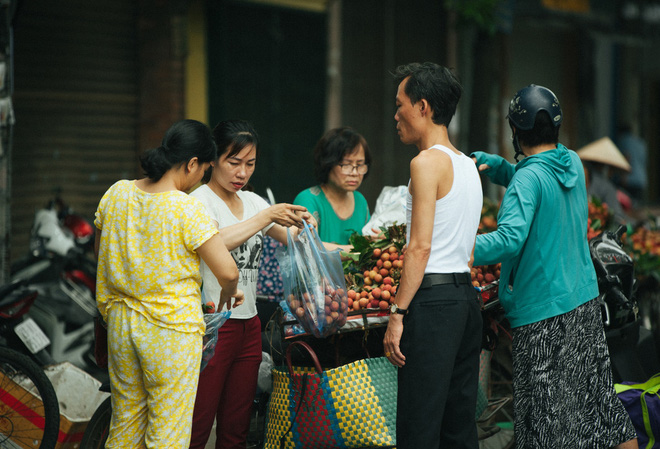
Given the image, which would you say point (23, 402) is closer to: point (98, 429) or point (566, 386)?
point (98, 429)

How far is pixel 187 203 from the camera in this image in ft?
9.49

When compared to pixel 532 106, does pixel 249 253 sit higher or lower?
lower

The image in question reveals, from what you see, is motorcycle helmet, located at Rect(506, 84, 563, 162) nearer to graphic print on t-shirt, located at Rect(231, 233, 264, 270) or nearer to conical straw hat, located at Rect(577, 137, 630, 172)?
graphic print on t-shirt, located at Rect(231, 233, 264, 270)

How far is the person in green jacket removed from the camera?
3275 millimetres

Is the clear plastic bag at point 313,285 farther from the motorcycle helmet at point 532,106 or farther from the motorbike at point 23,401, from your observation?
the motorbike at point 23,401

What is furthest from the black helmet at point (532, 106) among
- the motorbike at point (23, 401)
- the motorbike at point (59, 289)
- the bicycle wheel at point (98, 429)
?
the motorbike at point (59, 289)

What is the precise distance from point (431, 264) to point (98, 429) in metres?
1.82

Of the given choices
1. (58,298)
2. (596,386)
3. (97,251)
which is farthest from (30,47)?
(596,386)

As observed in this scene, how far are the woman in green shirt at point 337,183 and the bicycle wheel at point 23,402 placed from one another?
1675mm

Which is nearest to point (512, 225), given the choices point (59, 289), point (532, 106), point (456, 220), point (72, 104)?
point (456, 220)

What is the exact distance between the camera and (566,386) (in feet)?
10.9

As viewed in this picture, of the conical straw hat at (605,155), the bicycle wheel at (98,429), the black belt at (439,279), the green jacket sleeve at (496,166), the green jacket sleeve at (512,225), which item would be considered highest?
the conical straw hat at (605,155)

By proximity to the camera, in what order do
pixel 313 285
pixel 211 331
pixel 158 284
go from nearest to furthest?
1. pixel 158 284
2. pixel 211 331
3. pixel 313 285

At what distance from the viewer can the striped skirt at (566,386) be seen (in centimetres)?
329
